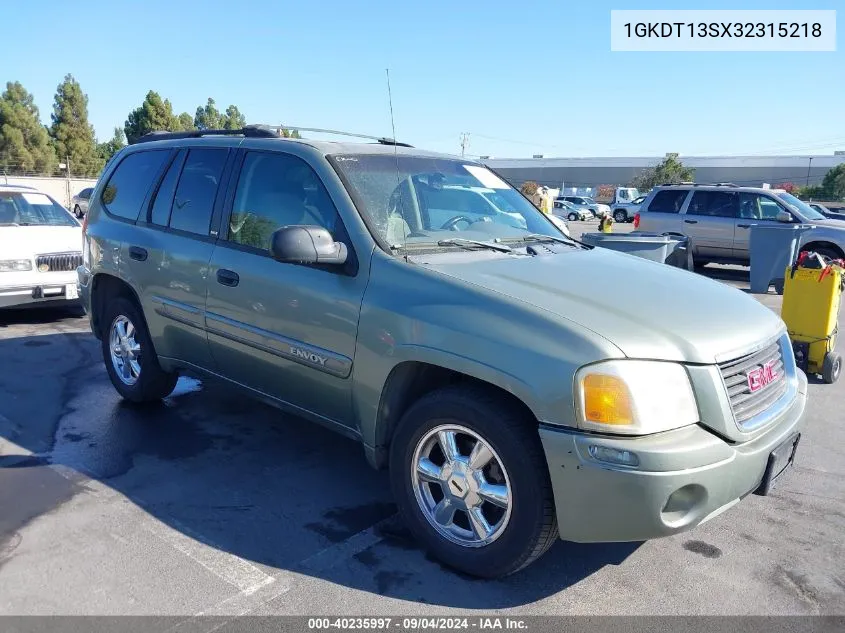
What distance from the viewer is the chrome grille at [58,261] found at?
7793 mm

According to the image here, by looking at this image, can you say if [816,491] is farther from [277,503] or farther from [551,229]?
[277,503]

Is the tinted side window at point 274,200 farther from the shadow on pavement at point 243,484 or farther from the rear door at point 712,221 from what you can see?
the rear door at point 712,221

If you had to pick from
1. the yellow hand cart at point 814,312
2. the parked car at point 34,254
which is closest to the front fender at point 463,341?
the yellow hand cart at point 814,312

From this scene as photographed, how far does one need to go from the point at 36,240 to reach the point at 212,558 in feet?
20.4

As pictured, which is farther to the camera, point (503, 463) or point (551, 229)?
point (551, 229)

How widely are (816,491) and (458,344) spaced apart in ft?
8.36

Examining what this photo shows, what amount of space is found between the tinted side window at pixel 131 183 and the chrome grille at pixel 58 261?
10.1 ft

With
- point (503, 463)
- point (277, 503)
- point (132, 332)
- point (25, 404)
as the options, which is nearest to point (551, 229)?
point (503, 463)

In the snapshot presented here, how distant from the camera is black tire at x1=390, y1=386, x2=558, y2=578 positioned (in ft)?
8.91

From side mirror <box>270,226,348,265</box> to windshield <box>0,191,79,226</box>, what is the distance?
6.52 meters

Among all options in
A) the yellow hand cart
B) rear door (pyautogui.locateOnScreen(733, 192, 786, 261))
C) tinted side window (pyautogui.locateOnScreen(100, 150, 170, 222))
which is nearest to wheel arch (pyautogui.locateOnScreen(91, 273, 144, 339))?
tinted side window (pyautogui.locateOnScreen(100, 150, 170, 222))

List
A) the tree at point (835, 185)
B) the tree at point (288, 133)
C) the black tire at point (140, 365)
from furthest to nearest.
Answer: the tree at point (835, 185) → the black tire at point (140, 365) → the tree at point (288, 133)

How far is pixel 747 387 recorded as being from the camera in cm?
286

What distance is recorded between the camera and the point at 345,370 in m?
3.37
